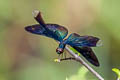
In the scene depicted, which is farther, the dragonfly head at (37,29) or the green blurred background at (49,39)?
the green blurred background at (49,39)

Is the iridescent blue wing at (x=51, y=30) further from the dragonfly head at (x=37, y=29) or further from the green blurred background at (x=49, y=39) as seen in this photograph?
the green blurred background at (x=49, y=39)

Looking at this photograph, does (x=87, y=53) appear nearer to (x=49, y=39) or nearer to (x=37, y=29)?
(x=37, y=29)

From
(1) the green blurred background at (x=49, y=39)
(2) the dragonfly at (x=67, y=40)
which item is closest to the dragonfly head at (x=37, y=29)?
(2) the dragonfly at (x=67, y=40)

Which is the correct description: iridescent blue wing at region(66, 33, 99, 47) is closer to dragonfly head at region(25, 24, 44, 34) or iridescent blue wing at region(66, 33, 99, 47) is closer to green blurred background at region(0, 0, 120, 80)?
dragonfly head at region(25, 24, 44, 34)

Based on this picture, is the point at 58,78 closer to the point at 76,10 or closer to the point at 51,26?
the point at 76,10

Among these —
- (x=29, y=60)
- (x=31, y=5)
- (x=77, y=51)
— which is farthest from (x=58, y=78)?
(x=77, y=51)

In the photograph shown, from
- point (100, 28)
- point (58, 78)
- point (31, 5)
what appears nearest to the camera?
point (58, 78)

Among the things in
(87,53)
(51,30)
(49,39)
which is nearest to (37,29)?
(51,30)
